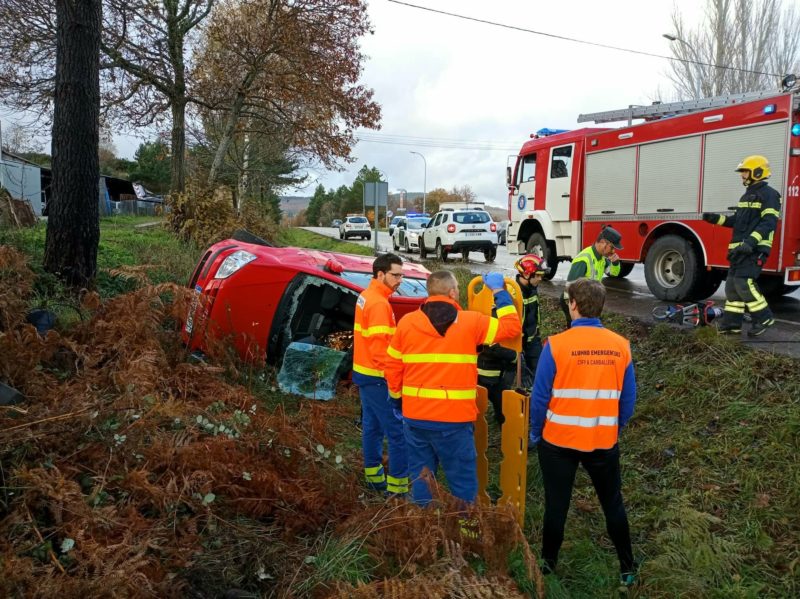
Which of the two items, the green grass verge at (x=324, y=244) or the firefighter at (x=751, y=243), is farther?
the green grass verge at (x=324, y=244)

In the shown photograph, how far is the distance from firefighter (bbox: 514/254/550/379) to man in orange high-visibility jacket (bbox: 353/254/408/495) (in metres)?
1.65

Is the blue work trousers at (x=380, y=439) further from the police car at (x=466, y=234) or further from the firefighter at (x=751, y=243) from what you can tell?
the police car at (x=466, y=234)

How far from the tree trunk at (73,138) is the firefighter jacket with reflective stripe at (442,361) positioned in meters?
5.09

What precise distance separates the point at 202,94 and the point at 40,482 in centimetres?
1697

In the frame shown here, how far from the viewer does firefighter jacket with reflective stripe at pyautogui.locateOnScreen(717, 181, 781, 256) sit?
6.05m

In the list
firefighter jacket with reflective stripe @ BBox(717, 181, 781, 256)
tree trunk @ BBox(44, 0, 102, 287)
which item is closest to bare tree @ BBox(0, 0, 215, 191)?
tree trunk @ BBox(44, 0, 102, 287)

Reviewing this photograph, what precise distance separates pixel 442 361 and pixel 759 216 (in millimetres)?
4470

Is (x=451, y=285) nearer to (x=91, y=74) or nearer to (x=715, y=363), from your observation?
(x=715, y=363)

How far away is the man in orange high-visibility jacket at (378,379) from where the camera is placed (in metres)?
3.98

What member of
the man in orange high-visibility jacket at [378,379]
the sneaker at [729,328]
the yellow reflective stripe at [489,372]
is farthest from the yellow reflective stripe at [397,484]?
the sneaker at [729,328]

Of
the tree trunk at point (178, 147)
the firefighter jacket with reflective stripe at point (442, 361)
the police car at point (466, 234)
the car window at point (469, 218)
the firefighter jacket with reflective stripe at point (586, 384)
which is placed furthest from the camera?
the car window at point (469, 218)

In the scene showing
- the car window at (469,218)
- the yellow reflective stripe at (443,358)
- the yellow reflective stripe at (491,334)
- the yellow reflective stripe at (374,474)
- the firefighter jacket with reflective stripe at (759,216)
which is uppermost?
the car window at (469,218)

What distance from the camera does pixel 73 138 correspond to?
22.5ft

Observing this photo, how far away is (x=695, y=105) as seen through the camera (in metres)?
9.48
